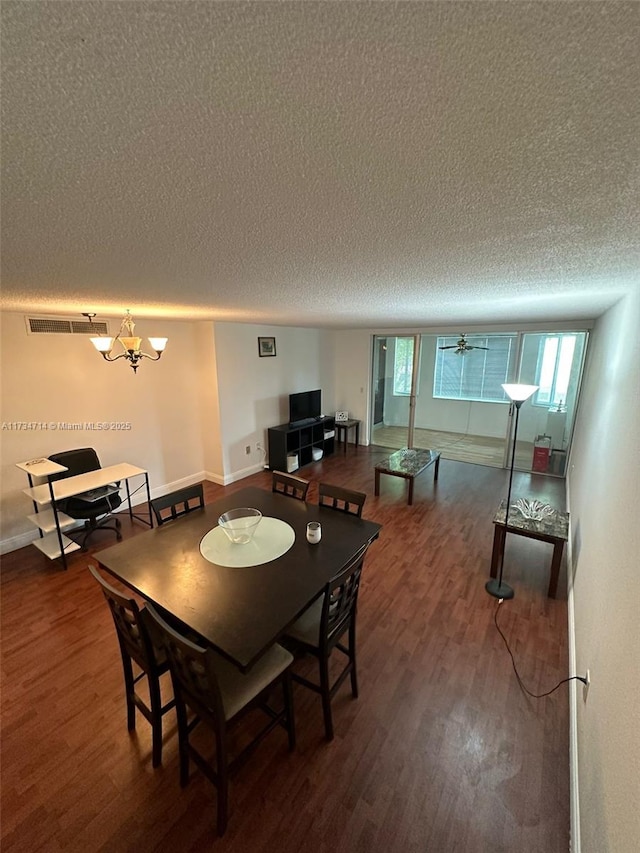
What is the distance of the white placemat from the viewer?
2104mm

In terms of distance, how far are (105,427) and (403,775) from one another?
164 inches

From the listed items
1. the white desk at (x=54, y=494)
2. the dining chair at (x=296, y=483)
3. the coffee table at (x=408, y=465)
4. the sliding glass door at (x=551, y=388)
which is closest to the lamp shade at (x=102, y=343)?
the white desk at (x=54, y=494)

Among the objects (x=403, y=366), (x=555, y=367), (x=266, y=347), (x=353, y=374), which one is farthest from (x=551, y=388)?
(x=266, y=347)

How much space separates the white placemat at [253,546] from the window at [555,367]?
509 cm

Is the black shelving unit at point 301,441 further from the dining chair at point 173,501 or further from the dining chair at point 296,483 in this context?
the dining chair at point 173,501

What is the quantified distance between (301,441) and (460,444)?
3.38 m

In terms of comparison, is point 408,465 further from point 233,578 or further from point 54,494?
point 54,494

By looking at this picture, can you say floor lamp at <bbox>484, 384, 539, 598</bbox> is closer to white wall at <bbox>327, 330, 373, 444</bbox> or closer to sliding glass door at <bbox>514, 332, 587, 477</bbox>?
sliding glass door at <bbox>514, 332, 587, 477</bbox>

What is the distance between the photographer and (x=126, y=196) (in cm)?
88

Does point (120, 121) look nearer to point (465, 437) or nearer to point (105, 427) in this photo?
point (105, 427)

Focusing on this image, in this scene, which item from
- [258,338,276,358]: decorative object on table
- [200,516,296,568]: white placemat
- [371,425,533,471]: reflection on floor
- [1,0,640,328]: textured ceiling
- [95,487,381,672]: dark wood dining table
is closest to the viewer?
[1,0,640,328]: textured ceiling

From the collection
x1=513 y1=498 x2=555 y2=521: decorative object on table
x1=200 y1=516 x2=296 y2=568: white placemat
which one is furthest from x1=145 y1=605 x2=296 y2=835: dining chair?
x1=513 y1=498 x2=555 y2=521: decorative object on table

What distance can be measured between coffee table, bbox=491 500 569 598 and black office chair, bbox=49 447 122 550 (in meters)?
3.74

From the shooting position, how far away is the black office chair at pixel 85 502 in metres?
3.49
